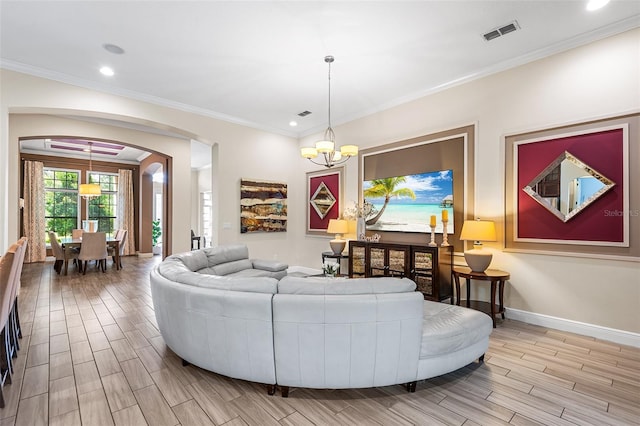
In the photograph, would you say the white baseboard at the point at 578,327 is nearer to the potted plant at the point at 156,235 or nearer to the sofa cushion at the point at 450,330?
the sofa cushion at the point at 450,330

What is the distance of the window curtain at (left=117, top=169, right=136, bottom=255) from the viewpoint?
9.41 m

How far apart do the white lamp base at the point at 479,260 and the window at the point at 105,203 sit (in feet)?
32.3

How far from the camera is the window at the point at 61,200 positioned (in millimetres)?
8586

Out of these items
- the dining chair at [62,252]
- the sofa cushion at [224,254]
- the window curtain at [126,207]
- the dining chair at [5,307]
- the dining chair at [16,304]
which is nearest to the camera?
the dining chair at [5,307]

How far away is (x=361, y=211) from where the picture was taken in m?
5.35

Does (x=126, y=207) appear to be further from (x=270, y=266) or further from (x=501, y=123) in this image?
(x=501, y=123)

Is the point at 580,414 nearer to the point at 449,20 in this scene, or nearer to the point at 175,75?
the point at 449,20

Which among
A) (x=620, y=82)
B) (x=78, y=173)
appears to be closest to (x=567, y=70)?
(x=620, y=82)

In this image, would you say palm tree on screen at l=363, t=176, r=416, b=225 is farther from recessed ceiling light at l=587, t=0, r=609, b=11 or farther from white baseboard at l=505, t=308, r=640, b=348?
recessed ceiling light at l=587, t=0, r=609, b=11

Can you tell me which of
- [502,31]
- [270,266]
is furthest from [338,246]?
[502,31]

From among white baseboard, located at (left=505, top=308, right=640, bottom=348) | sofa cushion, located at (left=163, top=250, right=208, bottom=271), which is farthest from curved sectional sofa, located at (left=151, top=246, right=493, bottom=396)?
white baseboard, located at (left=505, top=308, right=640, bottom=348)

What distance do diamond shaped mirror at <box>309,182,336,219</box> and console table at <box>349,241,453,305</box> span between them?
1.53 meters

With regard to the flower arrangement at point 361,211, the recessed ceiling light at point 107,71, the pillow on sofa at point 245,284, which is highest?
the recessed ceiling light at point 107,71

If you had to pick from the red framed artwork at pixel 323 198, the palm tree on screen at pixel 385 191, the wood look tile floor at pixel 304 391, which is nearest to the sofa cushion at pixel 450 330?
the wood look tile floor at pixel 304 391
